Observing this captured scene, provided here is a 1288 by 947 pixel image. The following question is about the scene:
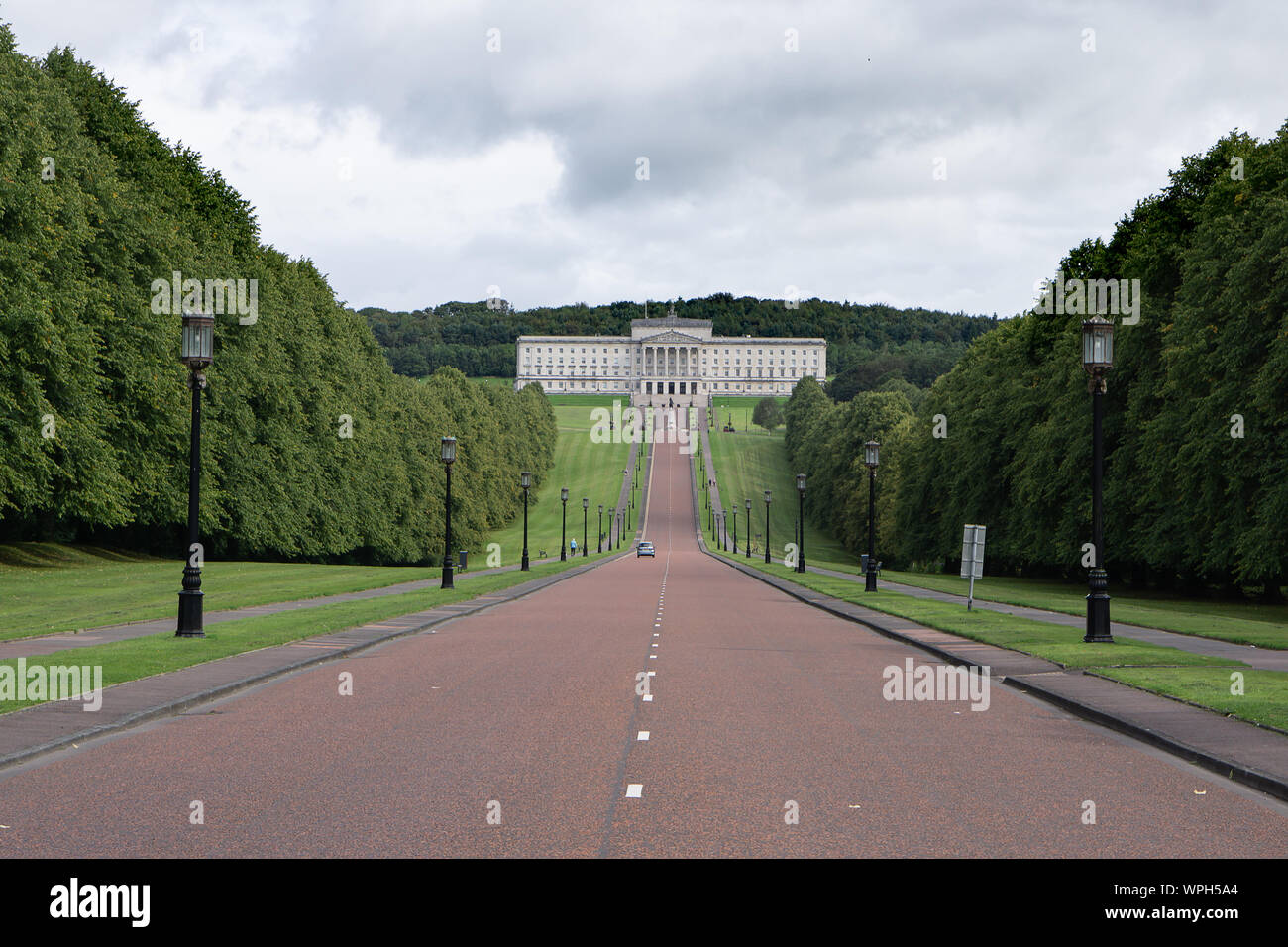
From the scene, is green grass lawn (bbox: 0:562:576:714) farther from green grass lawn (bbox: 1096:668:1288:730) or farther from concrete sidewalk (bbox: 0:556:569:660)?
green grass lawn (bbox: 1096:668:1288:730)

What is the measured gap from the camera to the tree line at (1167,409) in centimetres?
3628

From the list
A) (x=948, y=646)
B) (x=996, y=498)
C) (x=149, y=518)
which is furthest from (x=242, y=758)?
(x=996, y=498)

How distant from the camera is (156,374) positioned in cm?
4681

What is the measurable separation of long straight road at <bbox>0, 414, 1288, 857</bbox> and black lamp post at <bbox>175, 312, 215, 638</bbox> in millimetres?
4708

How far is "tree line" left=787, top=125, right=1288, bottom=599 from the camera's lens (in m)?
36.3

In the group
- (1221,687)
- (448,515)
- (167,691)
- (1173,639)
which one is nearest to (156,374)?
(448,515)

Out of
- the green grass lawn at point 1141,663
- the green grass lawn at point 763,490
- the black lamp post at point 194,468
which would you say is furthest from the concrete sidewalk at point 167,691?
the green grass lawn at point 763,490

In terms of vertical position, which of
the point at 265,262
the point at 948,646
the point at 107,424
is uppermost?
the point at 265,262

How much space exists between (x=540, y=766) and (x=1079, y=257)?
56.5 m

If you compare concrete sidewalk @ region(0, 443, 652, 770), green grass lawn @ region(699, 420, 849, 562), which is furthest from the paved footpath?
green grass lawn @ region(699, 420, 849, 562)

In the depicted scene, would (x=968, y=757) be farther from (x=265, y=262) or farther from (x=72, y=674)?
(x=265, y=262)

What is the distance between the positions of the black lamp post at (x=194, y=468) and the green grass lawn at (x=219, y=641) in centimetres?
41

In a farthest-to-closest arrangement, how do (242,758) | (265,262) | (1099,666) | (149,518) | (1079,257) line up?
(265,262)
(1079,257)
(149,518)
(1099,666)
(242,758)

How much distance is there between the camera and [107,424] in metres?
45.0
